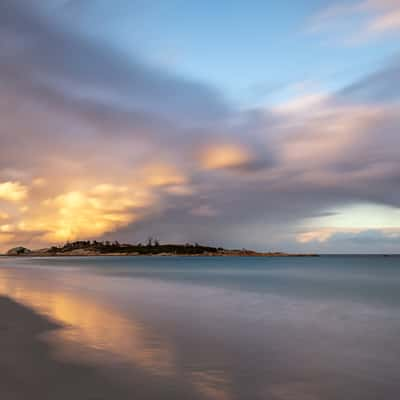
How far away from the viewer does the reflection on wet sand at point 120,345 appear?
11.4 metres

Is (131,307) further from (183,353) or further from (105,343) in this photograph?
(183,353)

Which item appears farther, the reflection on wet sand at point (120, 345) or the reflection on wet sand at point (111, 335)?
the reflection on wet sand at point (111, 335)

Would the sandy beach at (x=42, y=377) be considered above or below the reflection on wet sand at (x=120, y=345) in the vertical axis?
above

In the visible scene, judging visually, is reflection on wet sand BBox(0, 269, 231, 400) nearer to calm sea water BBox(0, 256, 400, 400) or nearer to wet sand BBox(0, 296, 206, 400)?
calm sea water BBox(0, 256, 400, 400)

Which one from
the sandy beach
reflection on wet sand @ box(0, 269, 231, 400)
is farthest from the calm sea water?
the sandy beach

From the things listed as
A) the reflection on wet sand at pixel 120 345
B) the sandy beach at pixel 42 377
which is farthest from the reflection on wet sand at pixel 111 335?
the sandy beach at pixel 42 377

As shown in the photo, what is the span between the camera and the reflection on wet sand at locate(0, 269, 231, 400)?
11.4 m

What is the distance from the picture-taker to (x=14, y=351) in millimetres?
13430

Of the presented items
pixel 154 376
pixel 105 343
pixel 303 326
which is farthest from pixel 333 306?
pixel 154 376

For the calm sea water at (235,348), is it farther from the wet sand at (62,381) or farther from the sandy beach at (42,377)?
the sandy beach at (42,377)

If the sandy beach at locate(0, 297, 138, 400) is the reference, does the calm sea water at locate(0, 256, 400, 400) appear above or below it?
below

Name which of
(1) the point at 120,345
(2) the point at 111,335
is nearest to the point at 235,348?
(1) the point at 120,345

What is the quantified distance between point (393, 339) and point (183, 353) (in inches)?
436

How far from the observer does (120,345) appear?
1534cm
